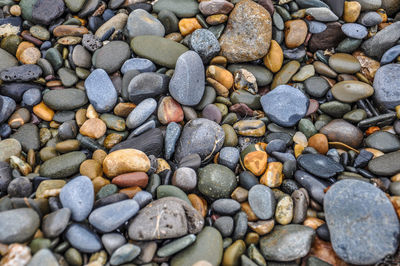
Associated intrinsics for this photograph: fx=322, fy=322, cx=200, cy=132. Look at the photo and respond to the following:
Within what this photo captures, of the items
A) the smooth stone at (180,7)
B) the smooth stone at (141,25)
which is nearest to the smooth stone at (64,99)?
the smooth stone at (141,25)

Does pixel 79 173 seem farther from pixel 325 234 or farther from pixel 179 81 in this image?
pixel 325 234

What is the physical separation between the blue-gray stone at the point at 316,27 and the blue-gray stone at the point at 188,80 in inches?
49.4

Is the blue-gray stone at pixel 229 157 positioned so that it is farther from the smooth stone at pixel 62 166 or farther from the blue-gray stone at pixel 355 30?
the blue-gray stone at pixel 355 30

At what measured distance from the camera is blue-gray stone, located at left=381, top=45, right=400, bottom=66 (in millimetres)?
3131

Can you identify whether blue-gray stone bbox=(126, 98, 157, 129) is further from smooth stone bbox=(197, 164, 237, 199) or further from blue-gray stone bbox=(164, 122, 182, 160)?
smooth stone bbox=(197, 164, 237, 199)

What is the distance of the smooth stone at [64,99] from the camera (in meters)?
3.04

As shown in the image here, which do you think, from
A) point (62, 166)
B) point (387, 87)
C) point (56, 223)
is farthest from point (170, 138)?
point (387, 87)

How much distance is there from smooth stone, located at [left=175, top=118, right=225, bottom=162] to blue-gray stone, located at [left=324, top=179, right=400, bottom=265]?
1.05 meters

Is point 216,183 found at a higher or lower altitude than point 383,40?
lower

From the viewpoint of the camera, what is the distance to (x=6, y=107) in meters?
2.97

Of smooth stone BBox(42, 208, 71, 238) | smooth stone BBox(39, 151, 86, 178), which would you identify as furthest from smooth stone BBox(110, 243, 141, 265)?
smooth stone BBox(39, 151, 86, 178)

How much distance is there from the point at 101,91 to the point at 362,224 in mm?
2441

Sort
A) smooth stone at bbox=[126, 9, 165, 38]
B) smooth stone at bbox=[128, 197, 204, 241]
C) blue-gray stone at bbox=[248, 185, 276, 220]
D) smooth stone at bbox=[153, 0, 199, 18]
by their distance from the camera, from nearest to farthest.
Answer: smooth stone at bbox=[128, 197, 204, 241] < blue-gray stone at bbox=[248, 185, 276, 220] < smooth stone at bbox=[126, 9, 165, 38] < smooth stone at bbox=[153, 0, 199, 18]

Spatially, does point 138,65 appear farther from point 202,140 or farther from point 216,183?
point 216,183
